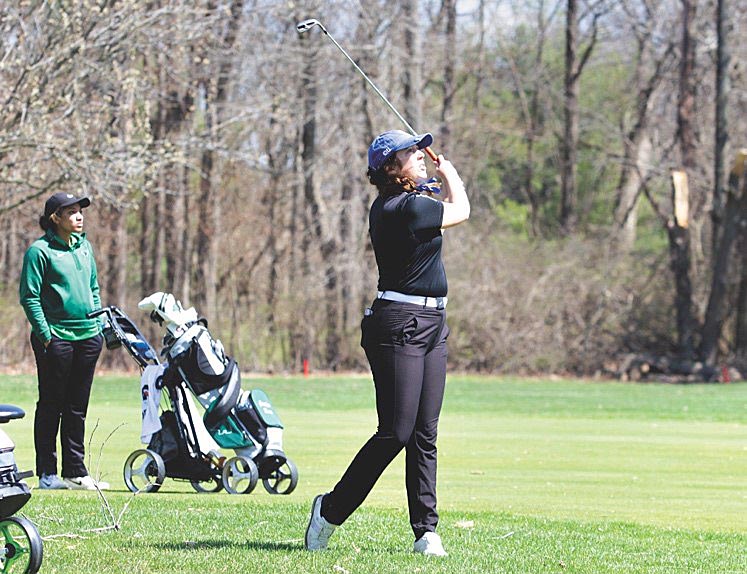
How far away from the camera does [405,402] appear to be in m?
6.61

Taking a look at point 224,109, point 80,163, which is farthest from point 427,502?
point 224,109

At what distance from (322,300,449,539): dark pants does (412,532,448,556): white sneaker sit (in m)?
0.04

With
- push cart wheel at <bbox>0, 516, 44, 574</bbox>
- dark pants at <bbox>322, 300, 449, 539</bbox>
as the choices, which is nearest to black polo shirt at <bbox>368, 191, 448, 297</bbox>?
dark pants at <bbox>322, 300, 449, 539</bbox>

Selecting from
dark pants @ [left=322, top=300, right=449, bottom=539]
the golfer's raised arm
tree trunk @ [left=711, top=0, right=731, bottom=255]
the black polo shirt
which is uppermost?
tree trunk @ [left=711, top=0, right=731, bottom=255]

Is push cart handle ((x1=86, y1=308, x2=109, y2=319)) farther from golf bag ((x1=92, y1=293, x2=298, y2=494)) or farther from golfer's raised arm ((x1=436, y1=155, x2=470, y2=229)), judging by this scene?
golfer's raised arm ((x1=436, y1=155, x2=470, y2=229))

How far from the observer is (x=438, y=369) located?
267 inches

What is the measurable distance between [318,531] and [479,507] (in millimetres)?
2661

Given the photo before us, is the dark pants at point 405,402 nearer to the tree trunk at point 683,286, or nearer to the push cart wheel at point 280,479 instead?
the push cart wheel at point 280,479

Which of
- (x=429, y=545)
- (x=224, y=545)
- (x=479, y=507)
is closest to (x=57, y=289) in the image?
(x=479, y=507)

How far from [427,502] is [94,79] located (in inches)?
715

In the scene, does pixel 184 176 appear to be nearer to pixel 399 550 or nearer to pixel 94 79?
pixel 94 79

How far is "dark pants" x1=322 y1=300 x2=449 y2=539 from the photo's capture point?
659 centimetres

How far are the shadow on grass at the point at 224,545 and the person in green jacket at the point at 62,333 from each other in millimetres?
2921

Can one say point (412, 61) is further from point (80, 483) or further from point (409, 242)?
point (409, 242)
